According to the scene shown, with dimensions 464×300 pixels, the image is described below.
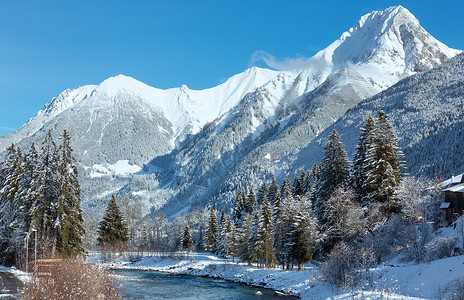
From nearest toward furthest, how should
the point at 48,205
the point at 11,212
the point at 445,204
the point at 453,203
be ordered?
the point at 48,205 < the point at 445,204 < the point at 453,203 < the point at 11,212

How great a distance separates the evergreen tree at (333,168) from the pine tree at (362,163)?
1.86m

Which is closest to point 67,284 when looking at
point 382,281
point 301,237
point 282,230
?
point 382,281

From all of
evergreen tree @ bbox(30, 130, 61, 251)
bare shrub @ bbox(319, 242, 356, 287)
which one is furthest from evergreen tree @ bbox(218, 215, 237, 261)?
evergreen tree @ bbox(30, 130, 61, 251)

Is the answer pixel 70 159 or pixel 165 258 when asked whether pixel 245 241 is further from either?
pixel 70 159

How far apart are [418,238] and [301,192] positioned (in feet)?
165

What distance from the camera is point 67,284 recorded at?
1873 centimetres

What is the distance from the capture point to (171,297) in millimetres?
47156

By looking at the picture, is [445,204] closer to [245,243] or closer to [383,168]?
[383,168]

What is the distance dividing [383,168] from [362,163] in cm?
381

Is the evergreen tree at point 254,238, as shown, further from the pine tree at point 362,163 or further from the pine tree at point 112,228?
the pine tree at point 112,228

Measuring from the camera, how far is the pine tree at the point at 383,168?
149ft

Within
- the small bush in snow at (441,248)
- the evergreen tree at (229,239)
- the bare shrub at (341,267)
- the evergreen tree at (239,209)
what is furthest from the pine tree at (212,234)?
the small bush in snow at (441,248)

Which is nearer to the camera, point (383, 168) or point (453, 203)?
point (453, 203)

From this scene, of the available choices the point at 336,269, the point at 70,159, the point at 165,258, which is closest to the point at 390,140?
the point at 336,269
